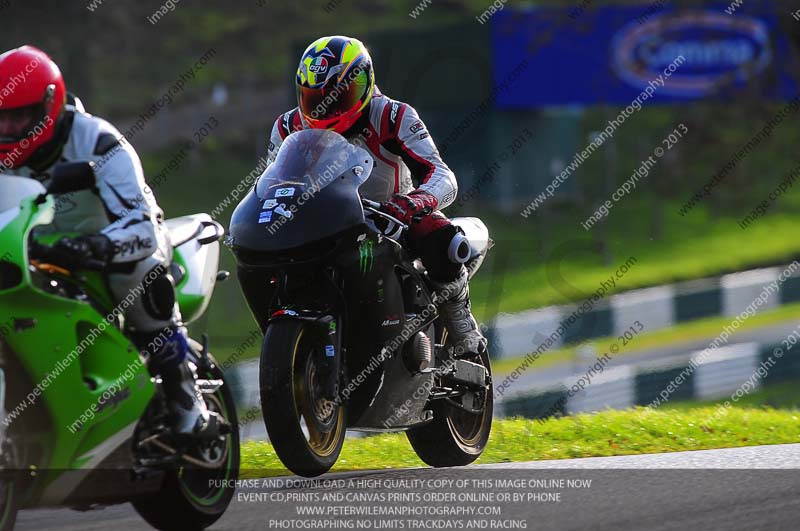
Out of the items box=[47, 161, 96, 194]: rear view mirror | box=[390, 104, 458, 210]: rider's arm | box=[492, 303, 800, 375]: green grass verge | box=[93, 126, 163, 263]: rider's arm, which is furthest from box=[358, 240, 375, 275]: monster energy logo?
box=[492, 303, 800, 375]: green grass verge

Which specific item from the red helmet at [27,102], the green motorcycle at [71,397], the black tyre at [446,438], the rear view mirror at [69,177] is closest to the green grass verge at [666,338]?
the black tyre at [446,438]

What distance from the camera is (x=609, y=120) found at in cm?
4047

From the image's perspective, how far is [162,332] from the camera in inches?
229

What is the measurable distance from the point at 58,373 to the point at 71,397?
11cm

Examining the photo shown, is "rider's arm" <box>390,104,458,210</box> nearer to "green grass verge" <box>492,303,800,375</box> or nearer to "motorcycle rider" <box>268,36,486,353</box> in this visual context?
"motorcycle rider" <box>268,36,486,353</box>

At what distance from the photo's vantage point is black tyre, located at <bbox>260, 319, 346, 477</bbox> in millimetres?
6418

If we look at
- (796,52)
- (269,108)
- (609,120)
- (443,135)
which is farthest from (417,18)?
(796,52)

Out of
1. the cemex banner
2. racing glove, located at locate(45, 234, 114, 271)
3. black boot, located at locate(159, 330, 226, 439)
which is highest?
racing glove, located at locate(45, 234, 114, 271)

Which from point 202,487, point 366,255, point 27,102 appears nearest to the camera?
A: point 27,102

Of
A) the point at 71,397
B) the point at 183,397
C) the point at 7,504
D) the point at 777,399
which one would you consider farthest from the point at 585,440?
the point at 777,399

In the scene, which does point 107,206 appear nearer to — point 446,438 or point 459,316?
point 459,316

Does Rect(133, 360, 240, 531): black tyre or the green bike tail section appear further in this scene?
Rect(133, 360, 240, 531): black tyre

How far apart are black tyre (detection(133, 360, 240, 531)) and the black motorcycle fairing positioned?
2.78ft

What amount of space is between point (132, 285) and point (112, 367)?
402mm
